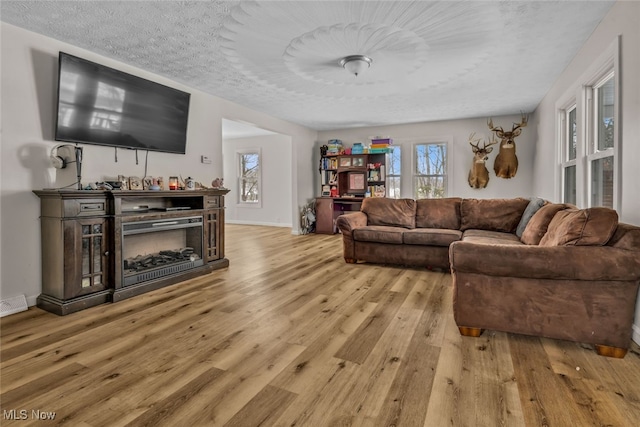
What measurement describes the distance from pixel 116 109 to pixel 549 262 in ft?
13.0

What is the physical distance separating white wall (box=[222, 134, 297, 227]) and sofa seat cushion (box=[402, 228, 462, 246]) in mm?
4949

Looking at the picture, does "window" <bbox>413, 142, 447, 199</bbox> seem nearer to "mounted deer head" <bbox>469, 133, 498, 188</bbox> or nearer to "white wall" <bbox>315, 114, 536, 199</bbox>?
"white wall" <bbox>315, 114, 536, 199</bbox>

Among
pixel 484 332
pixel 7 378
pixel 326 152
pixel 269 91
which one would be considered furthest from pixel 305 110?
pixel 7 378

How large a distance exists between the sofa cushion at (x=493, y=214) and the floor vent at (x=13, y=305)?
474 centimetres

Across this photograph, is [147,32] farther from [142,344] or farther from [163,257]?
[142,344]

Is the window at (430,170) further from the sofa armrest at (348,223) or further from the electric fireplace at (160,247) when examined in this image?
the electric fireplace at (160,247)

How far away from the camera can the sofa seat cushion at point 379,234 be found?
13.6ft

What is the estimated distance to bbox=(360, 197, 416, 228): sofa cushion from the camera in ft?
15.2

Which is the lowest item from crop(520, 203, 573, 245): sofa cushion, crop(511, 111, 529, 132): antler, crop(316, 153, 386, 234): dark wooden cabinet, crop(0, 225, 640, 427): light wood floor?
crop(0, 225, 640, 427): light wood floor

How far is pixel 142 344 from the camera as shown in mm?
2131

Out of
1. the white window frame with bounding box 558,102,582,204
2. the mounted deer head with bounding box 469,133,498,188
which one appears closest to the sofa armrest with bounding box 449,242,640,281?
the white window frame with bounding box 558,102,582,204

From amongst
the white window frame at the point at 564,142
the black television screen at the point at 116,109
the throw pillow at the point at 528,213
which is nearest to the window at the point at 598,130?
the white window frame at the point at 564,142

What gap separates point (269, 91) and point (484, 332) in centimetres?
394

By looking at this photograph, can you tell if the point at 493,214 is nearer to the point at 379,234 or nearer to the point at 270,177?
the point at 379,234
